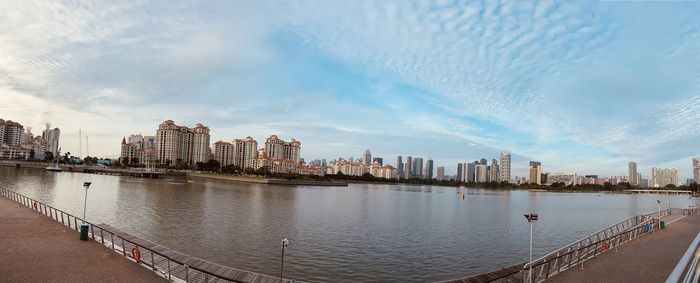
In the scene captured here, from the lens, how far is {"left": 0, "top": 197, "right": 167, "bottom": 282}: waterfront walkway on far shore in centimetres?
1329

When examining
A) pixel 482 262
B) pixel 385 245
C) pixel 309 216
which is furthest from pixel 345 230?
pixel 482 262

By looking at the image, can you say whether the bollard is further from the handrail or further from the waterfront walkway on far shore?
the handrail

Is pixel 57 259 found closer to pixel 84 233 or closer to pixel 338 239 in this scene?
pixel 84 233

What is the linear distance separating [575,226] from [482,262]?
1060 inches

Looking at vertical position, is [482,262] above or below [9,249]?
below

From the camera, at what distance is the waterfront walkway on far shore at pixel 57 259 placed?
13290 millimetres

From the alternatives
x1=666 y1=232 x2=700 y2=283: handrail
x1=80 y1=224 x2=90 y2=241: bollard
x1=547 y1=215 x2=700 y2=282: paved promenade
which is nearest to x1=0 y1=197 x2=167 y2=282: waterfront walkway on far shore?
x1=80 y1=224 x2=90 y2=241: bollard

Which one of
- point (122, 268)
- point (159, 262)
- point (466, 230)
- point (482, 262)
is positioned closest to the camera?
point (122, 268)

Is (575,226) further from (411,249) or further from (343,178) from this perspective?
(343,178)

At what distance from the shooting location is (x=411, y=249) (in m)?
27.0

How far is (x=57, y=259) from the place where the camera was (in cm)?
1526

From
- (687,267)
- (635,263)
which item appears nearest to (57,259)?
(687,267)

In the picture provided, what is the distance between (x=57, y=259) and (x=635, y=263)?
2466cm

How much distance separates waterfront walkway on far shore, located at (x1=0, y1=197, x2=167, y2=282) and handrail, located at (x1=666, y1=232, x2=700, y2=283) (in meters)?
14.7
